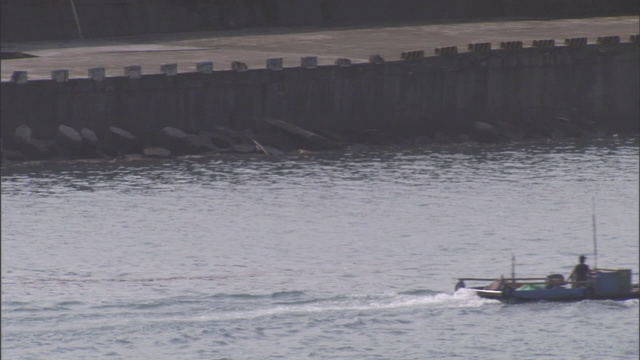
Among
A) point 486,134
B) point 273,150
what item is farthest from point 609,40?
point 273,150

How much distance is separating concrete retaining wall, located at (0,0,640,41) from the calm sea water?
16.0 metres

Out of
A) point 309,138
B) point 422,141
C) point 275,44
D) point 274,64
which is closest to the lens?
point 309,138

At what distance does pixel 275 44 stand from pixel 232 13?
14.9 feet

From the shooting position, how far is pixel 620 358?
3456 centimetres

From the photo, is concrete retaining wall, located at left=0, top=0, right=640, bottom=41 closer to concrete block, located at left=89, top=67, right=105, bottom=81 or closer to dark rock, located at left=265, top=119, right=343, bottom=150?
concrete block, located at left=89, top=67, right=105, bottom=81

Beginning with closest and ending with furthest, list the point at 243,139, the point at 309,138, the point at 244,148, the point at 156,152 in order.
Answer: the point at 156,152 < the point at 244,148 < the point at 309,138 < the point at 243,139

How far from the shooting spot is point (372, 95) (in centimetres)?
6581

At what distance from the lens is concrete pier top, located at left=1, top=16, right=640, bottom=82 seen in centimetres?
6544

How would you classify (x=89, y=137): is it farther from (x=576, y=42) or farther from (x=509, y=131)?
(x=576, y=42)

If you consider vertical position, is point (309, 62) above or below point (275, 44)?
below

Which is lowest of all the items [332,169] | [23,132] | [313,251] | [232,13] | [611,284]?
[611,284]

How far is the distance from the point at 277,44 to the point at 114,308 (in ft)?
119

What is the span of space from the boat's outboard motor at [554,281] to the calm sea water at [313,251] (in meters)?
0.59

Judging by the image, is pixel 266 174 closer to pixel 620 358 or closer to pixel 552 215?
pixel 552 215
